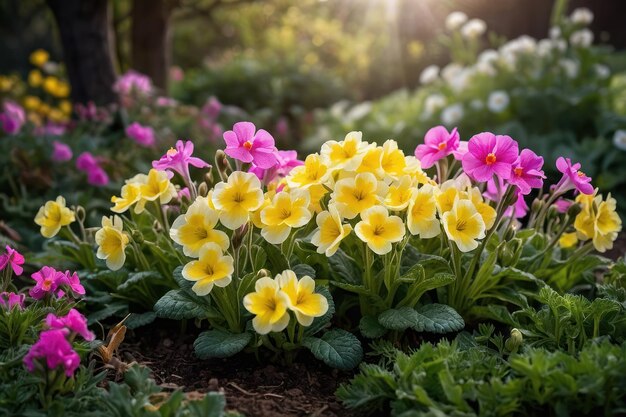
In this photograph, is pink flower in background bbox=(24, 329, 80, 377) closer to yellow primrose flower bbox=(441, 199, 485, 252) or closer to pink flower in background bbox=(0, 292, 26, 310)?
pink flower in background bbox=(0, 292, 26, 310)

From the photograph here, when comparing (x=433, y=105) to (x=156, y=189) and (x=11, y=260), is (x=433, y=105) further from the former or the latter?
(x=11, y=260)

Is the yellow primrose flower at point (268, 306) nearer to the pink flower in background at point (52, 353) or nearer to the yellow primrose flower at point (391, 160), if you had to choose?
the pink flower in background at point (52, 353)

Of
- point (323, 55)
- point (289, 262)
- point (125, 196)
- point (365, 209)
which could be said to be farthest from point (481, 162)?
point (323, 55)

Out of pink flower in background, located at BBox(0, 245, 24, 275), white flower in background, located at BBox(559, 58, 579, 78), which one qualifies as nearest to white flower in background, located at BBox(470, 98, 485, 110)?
white flower in background, located at BBox(559, 58, 579, 78)

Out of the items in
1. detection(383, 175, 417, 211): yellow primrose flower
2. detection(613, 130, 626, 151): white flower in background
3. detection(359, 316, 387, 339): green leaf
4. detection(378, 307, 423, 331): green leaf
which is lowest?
detection(613, 130, 626, 151): white flower in background

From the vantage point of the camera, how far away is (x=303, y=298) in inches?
76.7

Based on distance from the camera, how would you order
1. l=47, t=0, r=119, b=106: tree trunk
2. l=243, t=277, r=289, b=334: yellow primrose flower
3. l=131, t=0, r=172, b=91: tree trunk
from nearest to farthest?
l=243, t=277, r=289, b=334: yellow primrose flower < l=47, t=0, r=119, b=106: tree trunk < l=131, t=0, r=172, b=91: tree trunk

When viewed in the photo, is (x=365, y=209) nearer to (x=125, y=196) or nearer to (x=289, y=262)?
(x=289, y=262)

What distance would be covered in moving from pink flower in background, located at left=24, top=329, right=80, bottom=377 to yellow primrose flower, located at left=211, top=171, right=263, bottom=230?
1.84 ft

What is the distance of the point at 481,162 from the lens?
216cm

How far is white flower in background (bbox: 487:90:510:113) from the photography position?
5.29m

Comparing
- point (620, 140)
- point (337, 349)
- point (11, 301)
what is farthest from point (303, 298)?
point (620, 140)

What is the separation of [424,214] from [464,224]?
0.13 metres

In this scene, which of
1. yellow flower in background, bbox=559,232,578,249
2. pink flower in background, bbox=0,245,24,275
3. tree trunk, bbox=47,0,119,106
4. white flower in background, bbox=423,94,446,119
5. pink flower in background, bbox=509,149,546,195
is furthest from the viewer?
white flower in background, bbox=423,94,446,119
